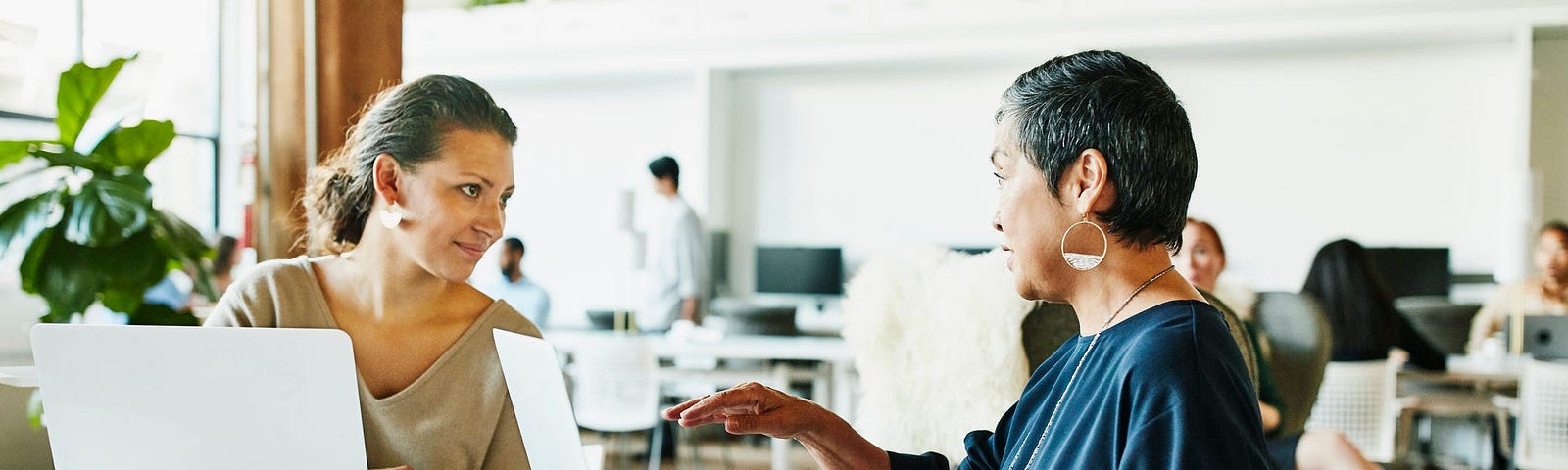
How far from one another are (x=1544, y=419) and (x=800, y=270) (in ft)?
13.2

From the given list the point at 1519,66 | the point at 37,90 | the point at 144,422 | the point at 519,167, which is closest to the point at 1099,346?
the point at 144,422

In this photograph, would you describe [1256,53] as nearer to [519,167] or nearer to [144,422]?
[519,167]

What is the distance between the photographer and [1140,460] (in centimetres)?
100

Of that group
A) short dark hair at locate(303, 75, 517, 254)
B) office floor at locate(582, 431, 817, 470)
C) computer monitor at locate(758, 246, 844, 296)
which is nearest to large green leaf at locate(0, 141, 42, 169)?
short dark hair at locate(303, 75, 517, 254)

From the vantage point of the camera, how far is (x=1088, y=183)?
1137 millimetres

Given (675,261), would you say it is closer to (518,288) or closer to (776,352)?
(518,288)

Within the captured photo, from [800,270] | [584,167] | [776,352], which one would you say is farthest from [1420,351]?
[584,167]

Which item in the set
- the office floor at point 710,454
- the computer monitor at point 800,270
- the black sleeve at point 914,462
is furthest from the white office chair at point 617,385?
the black sleeve at point 914,462

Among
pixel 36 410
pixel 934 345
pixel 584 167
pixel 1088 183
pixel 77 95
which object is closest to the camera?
pixel 1088 183

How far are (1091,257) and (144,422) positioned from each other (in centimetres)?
99

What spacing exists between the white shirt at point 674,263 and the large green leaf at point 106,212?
4.10m

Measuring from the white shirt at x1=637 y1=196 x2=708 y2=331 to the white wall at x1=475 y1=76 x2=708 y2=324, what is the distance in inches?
55.9

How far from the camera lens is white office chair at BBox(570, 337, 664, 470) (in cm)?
474

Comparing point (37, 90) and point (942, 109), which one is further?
point (942, 109)
